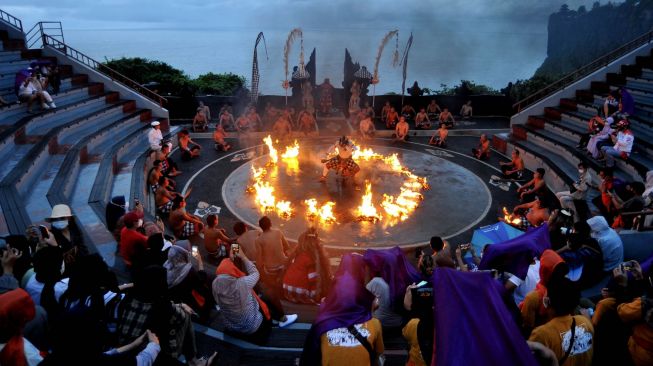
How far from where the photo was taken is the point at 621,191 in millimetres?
11945

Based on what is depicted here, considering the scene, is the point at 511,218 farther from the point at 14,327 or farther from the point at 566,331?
the point at 14,327

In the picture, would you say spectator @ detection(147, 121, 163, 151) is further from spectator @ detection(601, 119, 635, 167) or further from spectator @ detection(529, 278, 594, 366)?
spectator @ detection(601, 119, 635, 167)

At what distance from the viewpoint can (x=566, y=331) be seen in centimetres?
430

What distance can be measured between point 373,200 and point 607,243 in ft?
22.6

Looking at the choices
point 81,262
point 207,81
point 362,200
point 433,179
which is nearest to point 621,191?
point 433,179

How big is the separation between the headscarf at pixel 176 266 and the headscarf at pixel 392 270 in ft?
8.73

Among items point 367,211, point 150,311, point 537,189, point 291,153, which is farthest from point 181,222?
point 537,189

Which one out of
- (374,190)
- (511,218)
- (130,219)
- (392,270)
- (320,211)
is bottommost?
(511,218)

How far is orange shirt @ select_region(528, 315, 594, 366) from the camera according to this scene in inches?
168

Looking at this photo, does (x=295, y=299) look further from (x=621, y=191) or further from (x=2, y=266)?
(x=621, y=191)

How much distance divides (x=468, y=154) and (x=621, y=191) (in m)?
7.28

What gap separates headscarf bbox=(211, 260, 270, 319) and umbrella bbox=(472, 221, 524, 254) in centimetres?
A: 475

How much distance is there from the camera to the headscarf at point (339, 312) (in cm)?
434

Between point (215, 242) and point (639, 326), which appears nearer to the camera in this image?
point (639, 326)
